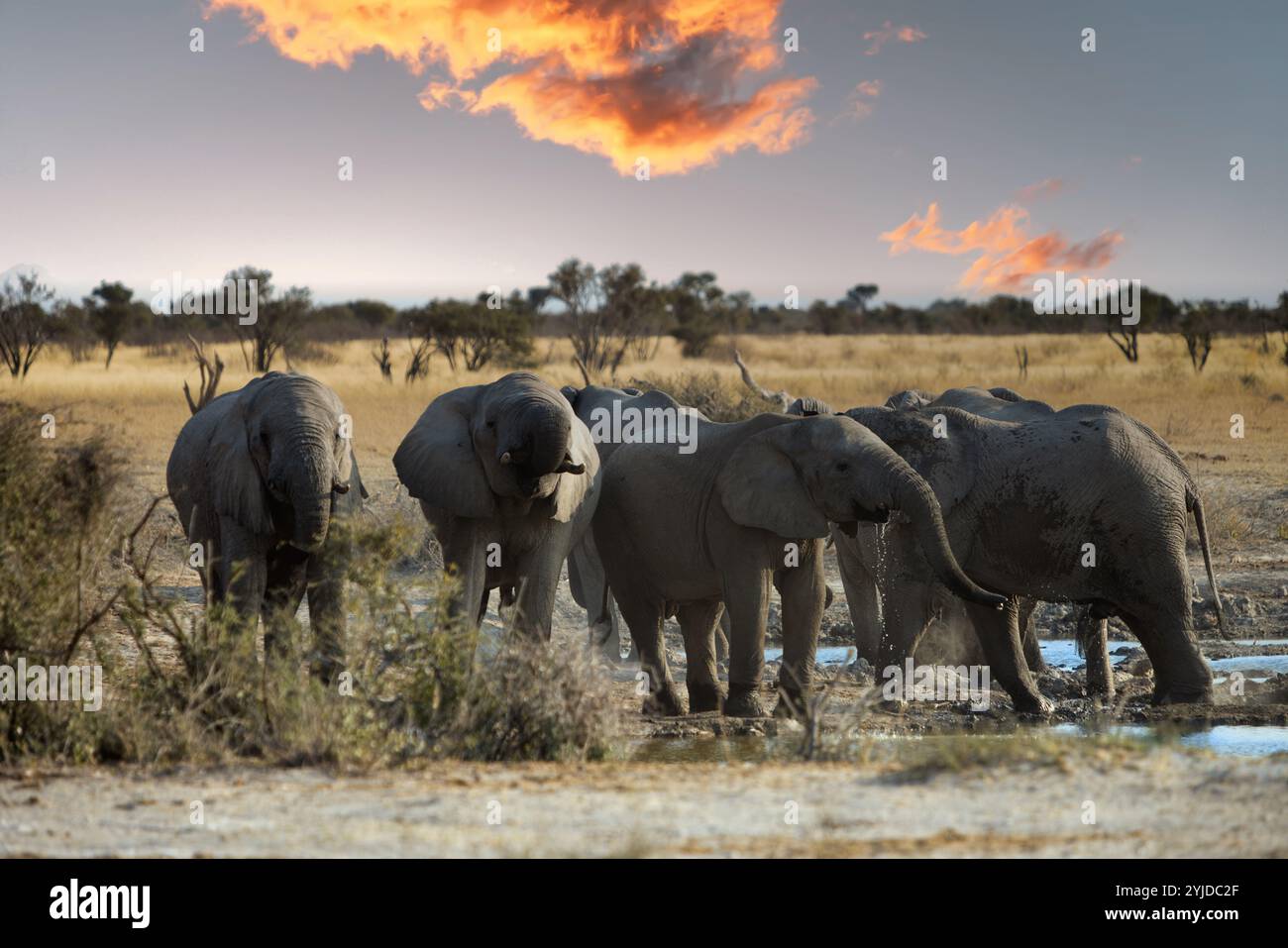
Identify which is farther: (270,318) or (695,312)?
(695,312)

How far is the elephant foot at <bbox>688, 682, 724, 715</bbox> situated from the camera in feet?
38.0

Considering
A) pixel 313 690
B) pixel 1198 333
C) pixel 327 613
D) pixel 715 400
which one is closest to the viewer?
pixel 313 690

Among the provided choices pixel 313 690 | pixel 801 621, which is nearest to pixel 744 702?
pixel 801 621

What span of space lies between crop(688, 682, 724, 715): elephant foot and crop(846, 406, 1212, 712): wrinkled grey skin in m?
1.26

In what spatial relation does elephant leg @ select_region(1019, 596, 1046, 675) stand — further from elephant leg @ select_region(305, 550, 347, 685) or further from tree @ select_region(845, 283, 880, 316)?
tree @ select_region(845, 283, 880, 316)

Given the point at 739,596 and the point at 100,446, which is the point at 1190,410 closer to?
the point at 739,596

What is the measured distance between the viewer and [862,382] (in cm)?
3841

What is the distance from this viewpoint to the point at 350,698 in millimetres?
8438

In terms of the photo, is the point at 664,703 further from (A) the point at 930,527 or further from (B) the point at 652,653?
(A) the point at 930,527

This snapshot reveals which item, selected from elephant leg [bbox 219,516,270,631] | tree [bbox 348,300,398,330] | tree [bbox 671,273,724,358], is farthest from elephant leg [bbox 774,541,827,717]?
tree [bbox 348,300,398,330]

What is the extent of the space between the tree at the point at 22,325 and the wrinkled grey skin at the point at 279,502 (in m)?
31.2

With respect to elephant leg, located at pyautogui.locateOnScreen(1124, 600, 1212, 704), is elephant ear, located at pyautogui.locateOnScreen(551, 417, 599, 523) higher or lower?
higher

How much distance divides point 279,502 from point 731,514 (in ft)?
9.50

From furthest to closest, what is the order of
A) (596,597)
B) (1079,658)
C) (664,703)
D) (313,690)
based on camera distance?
(1079,658)
(596,597)
(664,703)
(313,690)
